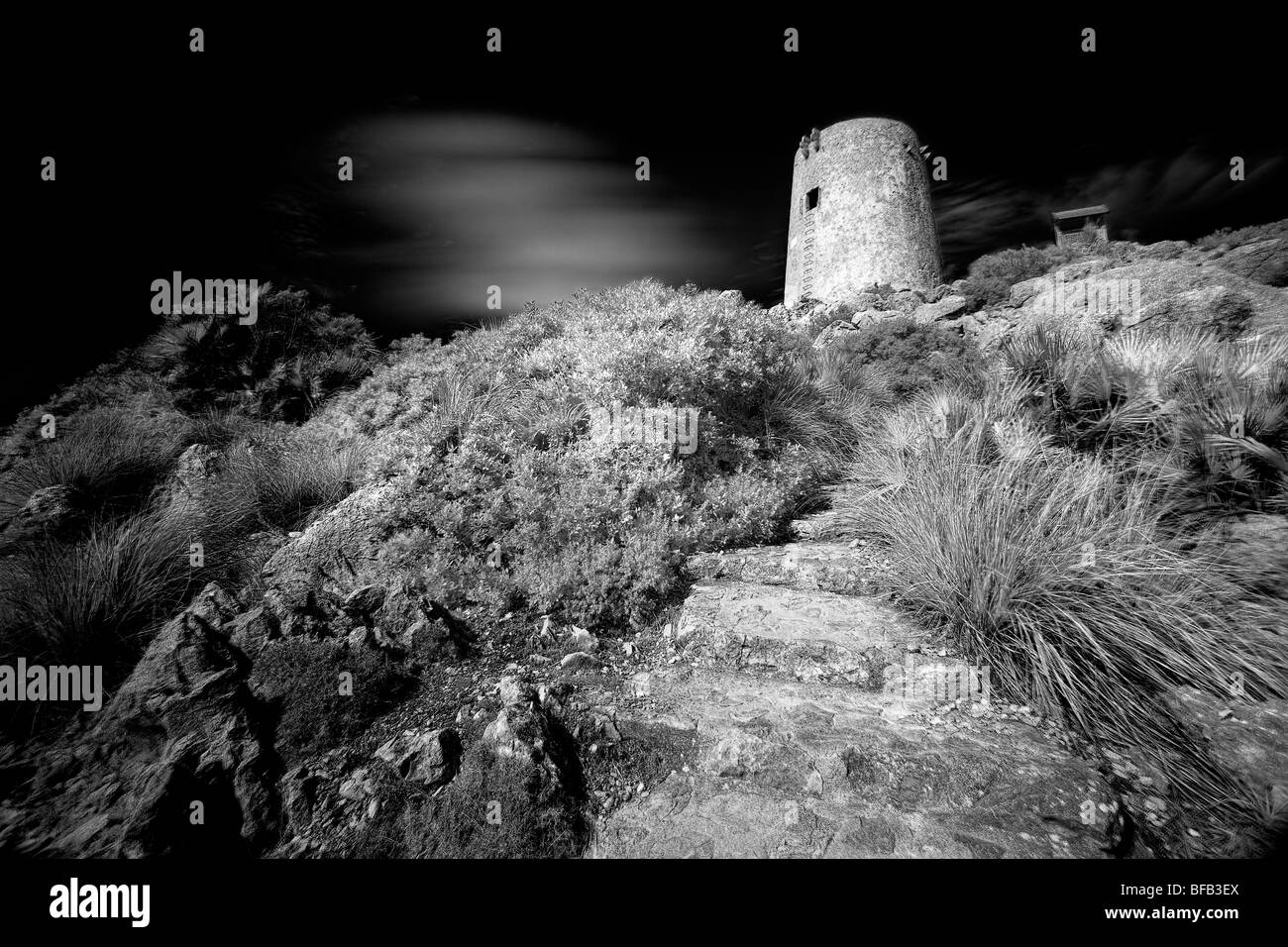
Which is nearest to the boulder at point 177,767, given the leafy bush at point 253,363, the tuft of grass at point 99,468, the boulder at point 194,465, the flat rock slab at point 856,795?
the flat rock slab at point 856,795

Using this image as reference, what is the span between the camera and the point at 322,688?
2.21 meters

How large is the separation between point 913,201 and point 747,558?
84.4 ft

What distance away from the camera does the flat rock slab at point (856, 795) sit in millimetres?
1562

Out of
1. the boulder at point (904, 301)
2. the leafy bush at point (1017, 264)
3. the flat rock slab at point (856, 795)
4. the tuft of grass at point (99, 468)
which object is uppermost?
the leafy bush at point (1017, 264)

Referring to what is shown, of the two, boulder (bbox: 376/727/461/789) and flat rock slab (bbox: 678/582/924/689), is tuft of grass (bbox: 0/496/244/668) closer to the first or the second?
boulder (bbox: 376/727/461/789)

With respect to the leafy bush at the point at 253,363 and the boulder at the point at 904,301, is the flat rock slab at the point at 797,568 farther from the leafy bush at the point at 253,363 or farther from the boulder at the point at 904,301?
the boulder at the point at 904,301

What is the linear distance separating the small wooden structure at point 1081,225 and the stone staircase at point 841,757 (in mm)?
37883

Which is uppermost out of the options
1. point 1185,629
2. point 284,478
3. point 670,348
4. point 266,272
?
point 266,272

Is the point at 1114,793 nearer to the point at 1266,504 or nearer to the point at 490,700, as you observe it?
the point at 490,700

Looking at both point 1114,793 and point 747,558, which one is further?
point 747,558
